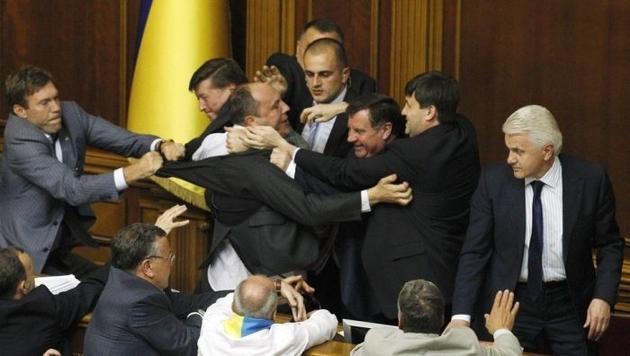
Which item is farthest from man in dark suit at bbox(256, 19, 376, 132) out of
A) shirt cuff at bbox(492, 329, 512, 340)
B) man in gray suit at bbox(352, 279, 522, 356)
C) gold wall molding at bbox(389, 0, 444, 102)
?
man in gray suit at bbox(352, 279, 522, 356)

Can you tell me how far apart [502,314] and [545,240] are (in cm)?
47

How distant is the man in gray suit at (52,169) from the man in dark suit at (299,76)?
547 millimetres

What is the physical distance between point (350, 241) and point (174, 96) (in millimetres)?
1684

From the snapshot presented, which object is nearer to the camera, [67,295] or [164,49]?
[67,295]

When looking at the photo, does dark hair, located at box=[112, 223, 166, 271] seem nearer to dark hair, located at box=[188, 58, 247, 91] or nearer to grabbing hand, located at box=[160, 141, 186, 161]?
grabbing hand, located at box=[160, 141, 186, 161]

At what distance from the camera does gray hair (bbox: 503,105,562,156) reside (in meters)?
6.16

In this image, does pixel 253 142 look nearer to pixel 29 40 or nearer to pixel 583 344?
pixel 583 344

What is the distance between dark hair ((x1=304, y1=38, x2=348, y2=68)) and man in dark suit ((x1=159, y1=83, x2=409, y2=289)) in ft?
1.00

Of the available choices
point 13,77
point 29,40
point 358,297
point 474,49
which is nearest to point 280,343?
point 358,297

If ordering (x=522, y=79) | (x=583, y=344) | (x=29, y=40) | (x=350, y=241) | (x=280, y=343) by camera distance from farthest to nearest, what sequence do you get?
(x=29, y=40)
(x=522, y=79)
(x=350, y=241)
(x=583, y=344)
(x=280, y=343)

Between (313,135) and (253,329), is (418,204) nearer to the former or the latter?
(313,135)

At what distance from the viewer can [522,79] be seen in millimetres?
7676

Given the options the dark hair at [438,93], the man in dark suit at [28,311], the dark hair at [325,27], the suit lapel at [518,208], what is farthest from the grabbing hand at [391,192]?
the man in dark suit at [28,311]

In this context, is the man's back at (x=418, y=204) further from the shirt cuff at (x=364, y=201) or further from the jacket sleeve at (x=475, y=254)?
the jacket sleeve at (x=475, y=254)
